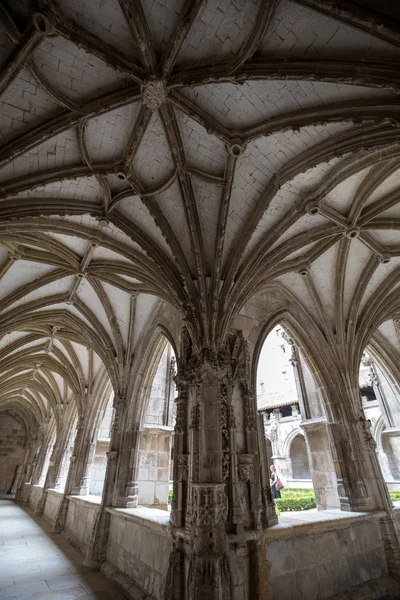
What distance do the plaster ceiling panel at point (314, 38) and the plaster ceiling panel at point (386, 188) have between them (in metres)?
2.92

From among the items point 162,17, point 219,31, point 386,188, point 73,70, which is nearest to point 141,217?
point 73,70

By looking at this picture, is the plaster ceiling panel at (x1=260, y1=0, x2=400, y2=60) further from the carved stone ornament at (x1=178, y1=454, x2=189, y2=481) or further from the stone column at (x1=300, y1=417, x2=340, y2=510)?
the stone column at (x1=300, y1=417, x2=340, y2=510)

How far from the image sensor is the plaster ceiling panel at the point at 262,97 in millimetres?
4254

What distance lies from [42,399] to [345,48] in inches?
954

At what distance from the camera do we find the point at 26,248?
303 inches

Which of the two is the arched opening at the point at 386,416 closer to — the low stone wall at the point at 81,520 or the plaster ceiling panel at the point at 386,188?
the plaster ceiling panel at the point at 386,188

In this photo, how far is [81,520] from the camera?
9602 millimetres

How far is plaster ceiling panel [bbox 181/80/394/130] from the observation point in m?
4.25

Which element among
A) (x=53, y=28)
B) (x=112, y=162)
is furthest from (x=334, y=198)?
(x=53, y=28)

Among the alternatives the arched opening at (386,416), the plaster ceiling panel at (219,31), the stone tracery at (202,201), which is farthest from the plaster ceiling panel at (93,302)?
the arched opening at (386,416)

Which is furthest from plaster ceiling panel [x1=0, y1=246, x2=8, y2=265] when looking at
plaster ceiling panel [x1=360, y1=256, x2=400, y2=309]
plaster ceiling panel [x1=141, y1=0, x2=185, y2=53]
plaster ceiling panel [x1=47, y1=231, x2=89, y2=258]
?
plaster ceiling panel [x1=360, y1=256, x2=400, y2=309]

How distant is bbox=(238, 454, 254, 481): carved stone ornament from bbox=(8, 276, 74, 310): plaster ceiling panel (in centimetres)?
681

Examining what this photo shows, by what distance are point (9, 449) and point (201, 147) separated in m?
29.3

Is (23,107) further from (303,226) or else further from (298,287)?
(298,287)
